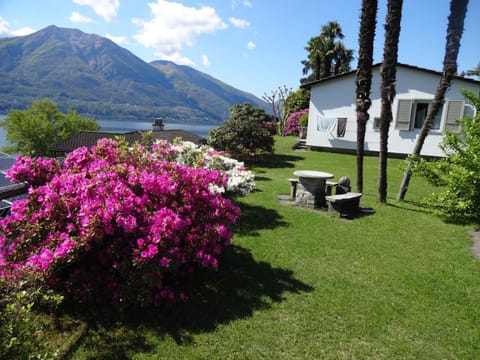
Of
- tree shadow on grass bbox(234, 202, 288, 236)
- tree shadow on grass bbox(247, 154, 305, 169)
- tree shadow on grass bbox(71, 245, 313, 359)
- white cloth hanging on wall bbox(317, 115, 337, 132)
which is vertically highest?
white cloth hanging on wall bbox(317, 115, 337, 132)

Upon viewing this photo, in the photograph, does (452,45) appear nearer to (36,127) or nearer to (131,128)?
(36,127)

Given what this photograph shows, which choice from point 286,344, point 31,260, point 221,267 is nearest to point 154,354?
point 286,344

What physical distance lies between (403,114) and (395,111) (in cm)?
50

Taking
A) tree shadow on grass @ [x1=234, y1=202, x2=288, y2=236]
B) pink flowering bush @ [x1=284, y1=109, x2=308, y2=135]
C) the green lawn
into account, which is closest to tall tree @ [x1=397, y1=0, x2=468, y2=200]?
the green lawn

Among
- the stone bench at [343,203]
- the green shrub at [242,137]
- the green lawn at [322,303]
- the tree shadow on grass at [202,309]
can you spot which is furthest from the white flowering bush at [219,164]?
the green shrub at [242,137]

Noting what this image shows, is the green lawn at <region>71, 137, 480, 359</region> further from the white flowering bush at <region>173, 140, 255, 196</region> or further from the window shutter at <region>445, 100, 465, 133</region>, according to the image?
the window shutter at <region>445, 100, 465, 133</region>

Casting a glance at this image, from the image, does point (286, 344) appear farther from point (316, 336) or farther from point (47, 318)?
point (47, 318)

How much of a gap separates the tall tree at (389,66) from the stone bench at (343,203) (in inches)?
60.1

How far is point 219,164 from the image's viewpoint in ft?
22.5

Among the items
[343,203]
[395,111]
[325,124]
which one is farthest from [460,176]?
[325,124]

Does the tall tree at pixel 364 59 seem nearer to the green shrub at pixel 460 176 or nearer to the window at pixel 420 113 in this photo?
the green shrub at pixel 460 176

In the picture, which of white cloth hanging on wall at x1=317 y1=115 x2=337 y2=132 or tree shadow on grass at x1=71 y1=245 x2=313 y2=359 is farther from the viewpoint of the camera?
white cloth hanging on wall at x1=317 y1=115 x2=337 y2=132

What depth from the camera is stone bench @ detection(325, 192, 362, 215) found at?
310 inches

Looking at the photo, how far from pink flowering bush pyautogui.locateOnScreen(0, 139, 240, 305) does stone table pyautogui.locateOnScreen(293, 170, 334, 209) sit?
4588mm
